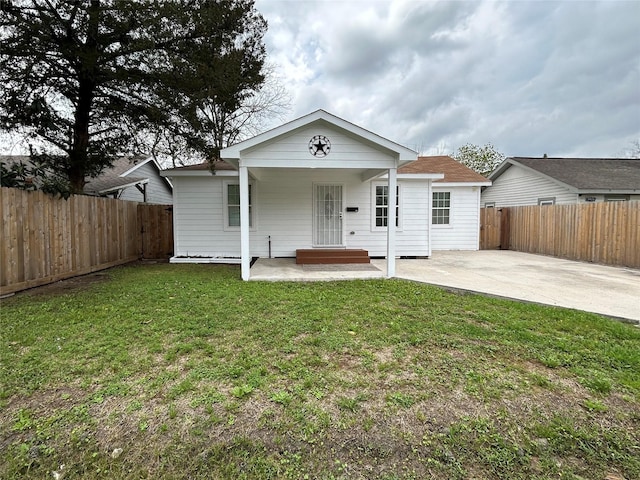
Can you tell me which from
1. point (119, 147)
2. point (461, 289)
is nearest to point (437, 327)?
point (461, 289)

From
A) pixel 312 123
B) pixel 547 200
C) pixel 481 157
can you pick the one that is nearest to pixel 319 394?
pixel 312 123

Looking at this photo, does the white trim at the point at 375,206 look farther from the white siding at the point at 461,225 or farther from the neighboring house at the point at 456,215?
the white siding at the point at 461,225

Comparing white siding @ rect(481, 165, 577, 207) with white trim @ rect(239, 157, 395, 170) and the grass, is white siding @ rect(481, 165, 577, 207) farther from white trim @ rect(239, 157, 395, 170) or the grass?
the grass

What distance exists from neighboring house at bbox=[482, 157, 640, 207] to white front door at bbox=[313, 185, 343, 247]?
956cm

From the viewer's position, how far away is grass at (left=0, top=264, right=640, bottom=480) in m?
1.92

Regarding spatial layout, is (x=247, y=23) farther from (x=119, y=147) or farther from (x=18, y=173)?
(x=18, y=173)

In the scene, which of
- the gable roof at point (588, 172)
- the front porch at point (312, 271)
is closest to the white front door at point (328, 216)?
the front porch at point (312, 271)

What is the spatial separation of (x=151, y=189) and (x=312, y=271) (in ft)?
49.7

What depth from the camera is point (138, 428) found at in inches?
85.5

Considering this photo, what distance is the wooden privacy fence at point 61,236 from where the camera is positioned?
18.5 ft

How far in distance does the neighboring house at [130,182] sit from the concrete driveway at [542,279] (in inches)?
500

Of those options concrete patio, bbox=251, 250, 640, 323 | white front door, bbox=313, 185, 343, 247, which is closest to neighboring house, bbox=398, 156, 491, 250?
concrete patio, bbox=251, 250, 640, 323

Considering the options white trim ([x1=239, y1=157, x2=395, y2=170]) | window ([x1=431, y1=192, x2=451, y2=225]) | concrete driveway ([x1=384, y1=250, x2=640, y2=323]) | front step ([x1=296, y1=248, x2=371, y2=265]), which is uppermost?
white trim ([x1=239, y1=157, x2=395, y2=170])

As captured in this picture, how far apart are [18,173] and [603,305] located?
10.6m
